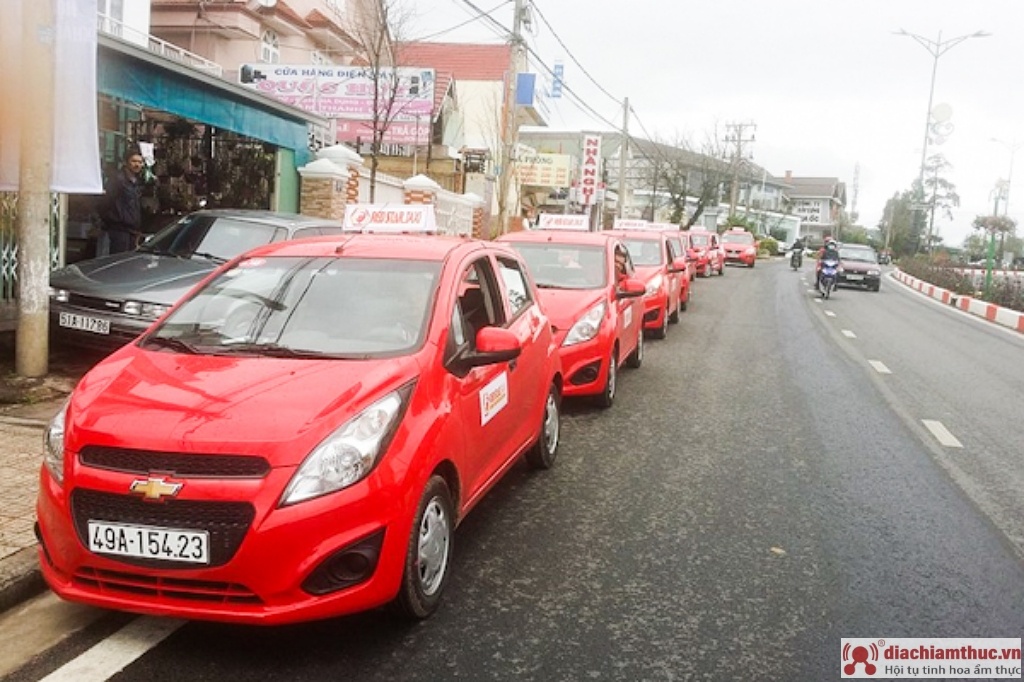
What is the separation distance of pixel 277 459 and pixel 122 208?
9.07 meters

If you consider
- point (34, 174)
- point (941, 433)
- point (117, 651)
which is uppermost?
point (34, 174)

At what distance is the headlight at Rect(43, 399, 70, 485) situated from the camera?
353 centimetres

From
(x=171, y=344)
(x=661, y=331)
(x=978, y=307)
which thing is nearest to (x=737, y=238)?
(x=978, y=307)

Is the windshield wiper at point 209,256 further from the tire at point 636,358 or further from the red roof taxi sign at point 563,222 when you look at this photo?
the red roof taxi sign at point 563,222

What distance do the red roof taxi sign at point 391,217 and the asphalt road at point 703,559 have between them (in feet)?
5.82

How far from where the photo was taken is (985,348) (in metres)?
15.9

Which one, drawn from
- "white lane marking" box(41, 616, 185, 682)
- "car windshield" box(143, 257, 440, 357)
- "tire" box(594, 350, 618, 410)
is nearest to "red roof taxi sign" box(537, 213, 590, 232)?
"tire" box(594, 350, 618, 410)

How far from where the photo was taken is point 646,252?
14469 mm

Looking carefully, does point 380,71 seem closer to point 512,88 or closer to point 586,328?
point 512,88

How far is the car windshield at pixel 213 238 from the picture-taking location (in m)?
9.43

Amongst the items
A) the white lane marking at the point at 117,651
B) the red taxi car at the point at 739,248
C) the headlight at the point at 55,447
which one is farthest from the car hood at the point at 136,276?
the red taxi car at the point at 739,248

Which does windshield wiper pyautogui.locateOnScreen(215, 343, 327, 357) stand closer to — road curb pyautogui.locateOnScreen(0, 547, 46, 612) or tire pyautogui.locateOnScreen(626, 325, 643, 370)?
road curb pyautogui.locateOnScreen(0, 547, 46, 612)

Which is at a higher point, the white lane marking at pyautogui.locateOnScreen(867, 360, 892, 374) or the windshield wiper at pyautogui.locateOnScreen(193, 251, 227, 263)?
the windshield wiper at pyautogui.locateOnScreen(193, 251, 227, 263)

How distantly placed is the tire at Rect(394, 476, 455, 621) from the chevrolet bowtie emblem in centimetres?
89
